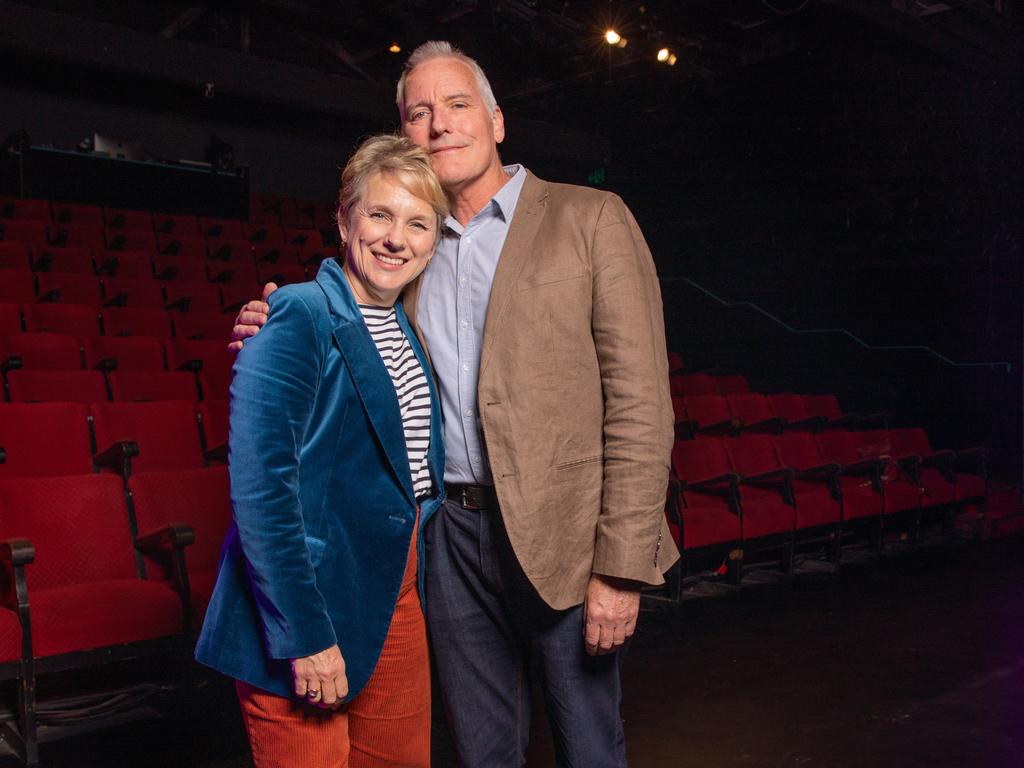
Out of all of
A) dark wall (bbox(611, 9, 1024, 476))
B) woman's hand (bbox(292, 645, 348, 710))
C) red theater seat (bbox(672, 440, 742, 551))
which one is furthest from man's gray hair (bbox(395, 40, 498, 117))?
dark wall (bbox(611, 9, 1024, 476))

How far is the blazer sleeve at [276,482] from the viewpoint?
67 centimetres

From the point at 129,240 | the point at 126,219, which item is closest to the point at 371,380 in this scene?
the point at 129,240

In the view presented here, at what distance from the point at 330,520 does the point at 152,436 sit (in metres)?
1.53

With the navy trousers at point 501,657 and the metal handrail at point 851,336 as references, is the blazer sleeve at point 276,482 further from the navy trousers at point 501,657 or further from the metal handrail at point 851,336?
the metal handrail at point 851,336

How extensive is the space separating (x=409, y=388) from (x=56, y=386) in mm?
1930

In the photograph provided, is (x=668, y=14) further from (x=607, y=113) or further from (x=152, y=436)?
(x=152, y=436)

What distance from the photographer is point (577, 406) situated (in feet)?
2.58

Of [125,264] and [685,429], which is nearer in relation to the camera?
[685,429]

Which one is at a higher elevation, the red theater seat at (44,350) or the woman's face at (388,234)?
the red theater seat at (44,350)

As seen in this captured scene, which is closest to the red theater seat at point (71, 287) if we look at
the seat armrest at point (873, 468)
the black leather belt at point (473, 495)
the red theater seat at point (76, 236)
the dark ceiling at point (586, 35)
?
the red theater seat at point (76, 236)

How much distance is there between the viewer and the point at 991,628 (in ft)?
7.05

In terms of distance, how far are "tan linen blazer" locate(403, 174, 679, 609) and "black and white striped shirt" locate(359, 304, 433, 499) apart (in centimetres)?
A: 6

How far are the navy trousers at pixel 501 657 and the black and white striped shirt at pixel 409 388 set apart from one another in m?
0.06

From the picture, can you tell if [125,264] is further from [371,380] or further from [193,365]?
[371,380]
